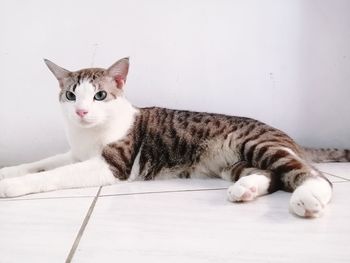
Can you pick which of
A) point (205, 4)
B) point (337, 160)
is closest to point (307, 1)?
point (205, 4)

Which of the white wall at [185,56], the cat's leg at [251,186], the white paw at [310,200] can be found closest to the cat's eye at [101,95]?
the white wall at [185,56]

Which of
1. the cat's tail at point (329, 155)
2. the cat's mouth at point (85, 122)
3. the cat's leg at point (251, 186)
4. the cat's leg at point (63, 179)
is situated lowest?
the cat's tail at point (329, 155)

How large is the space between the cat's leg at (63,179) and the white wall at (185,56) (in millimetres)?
547

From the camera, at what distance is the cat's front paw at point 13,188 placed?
1.11m

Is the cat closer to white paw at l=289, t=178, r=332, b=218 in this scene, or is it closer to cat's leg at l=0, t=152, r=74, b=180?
cat's leg at l=0, t=152, r=74, b=180

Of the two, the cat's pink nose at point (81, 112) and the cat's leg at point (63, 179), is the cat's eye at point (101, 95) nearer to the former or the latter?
the cat's pink nose at point (81, 112)

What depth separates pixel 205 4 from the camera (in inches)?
68.2

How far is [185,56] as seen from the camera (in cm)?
175

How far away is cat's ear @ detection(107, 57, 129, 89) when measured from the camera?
144 centimetres

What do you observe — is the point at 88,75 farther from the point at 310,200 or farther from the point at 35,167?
the point at 310,200

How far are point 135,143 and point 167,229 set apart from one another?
0.71 m

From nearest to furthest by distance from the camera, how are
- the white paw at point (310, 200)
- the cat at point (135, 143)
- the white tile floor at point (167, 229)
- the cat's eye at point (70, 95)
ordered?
the white tile floor at point (167, 229) → the white paw at point (310, 200) → the cat at point (135, 143) → the cat's eye at point (70, 95)

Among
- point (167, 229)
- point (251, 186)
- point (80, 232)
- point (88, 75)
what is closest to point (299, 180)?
point (251, 186)

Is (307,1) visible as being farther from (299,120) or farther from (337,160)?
(337,160)
